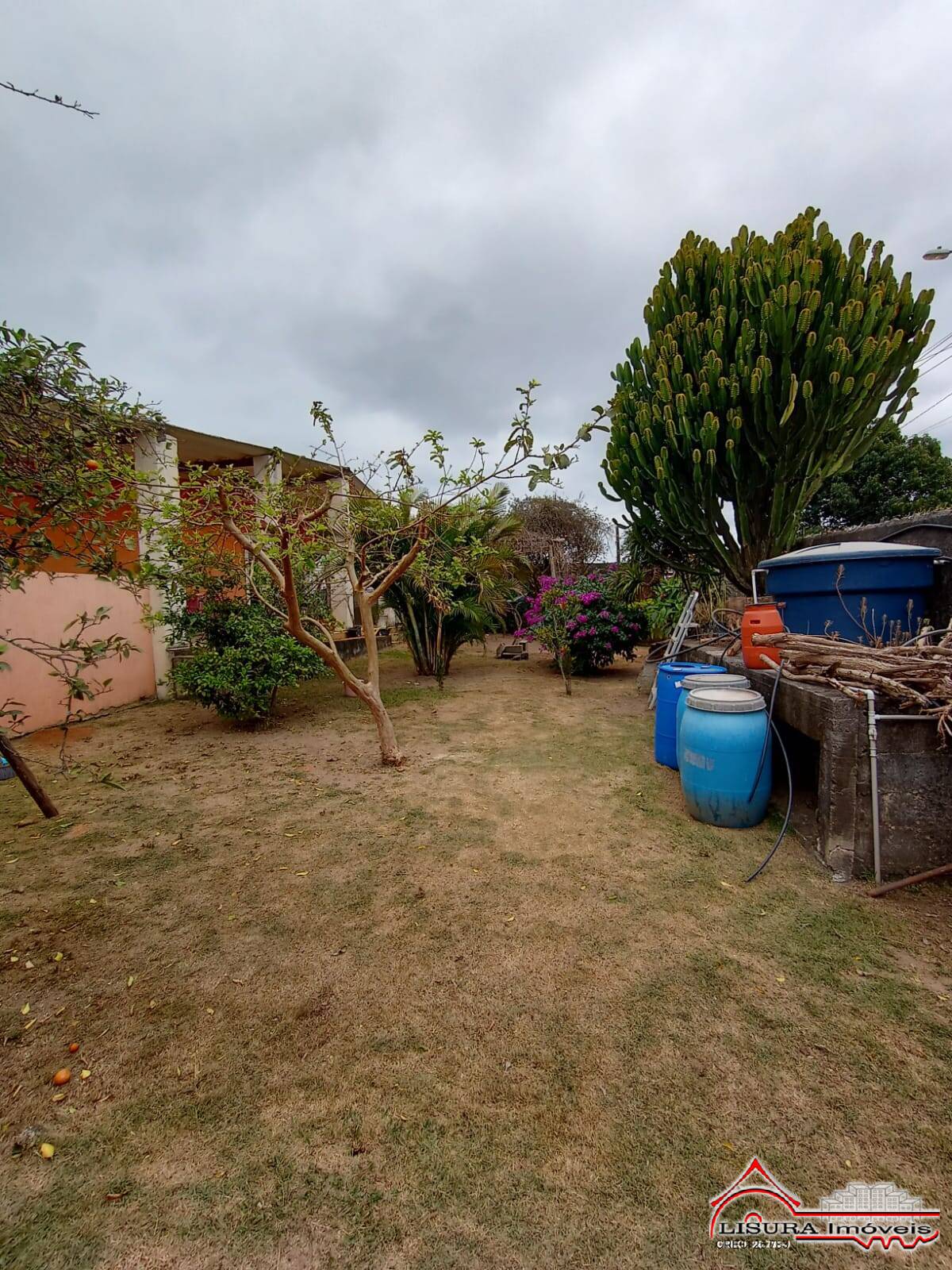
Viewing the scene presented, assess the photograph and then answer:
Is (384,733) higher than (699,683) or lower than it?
lower

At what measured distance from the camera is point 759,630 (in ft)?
12.3

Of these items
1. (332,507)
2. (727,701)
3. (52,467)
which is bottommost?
(727,701)

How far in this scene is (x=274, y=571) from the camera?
3.94m

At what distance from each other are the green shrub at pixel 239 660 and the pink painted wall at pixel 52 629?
A: 617mm

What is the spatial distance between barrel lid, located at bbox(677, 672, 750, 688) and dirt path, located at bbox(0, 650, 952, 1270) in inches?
34.0

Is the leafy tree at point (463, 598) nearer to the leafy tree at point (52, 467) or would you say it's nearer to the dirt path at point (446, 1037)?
the dirt path at point (446, 1037)

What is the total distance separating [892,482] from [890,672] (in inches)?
744

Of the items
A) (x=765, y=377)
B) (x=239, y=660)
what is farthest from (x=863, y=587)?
(x=239, y=660)

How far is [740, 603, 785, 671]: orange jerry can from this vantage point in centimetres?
370

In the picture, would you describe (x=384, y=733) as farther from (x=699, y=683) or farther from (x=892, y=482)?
(x=892, y=482)

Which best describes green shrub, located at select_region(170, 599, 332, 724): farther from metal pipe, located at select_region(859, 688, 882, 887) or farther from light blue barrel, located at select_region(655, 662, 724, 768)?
metal pipe, located at select_region(859, 688, 882, 887)

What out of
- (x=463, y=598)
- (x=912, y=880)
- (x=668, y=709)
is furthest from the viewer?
(x=463, y=598)

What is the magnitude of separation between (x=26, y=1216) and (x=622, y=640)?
846 centimetres

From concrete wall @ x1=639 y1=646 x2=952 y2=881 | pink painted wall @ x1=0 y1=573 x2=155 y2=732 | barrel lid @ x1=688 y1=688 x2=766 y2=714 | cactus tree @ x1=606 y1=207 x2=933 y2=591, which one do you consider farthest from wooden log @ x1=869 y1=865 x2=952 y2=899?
pink painted wall @ x1=0 y1=573 x2=155 y2=732
